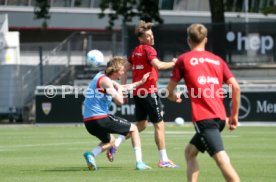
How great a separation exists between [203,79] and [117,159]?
6666mm

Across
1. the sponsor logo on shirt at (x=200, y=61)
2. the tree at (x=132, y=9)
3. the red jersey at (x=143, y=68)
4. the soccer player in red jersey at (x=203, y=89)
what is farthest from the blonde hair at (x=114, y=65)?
the tree at (x=132, y=9)

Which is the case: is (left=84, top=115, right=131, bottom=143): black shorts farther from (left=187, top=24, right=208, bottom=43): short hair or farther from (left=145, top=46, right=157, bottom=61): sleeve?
(left=187, top=24, right=208, bottom=43): short hair

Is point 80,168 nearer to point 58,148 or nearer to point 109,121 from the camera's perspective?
point 109,121

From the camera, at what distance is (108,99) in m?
14.5

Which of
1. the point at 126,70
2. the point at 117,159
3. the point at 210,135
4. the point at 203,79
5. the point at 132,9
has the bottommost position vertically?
the point at 117,159

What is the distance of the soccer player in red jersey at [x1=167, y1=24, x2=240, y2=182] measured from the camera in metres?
10.1

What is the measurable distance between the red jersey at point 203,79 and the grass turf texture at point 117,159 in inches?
111

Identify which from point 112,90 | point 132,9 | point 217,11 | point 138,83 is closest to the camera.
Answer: point 112,90

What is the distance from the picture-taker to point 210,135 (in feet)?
33.1

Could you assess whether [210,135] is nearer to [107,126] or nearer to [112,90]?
[112,90]

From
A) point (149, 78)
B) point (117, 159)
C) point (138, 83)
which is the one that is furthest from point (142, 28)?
point (117, 159)

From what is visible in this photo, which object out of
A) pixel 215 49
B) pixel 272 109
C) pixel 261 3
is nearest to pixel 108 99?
pixel 272 109

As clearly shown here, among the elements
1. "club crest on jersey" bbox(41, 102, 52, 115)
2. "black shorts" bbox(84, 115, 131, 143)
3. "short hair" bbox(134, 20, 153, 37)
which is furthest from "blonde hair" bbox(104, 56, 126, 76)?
"club crest on jersey" bbox(41, 102, 52, 115)

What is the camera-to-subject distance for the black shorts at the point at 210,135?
10.0 meters
